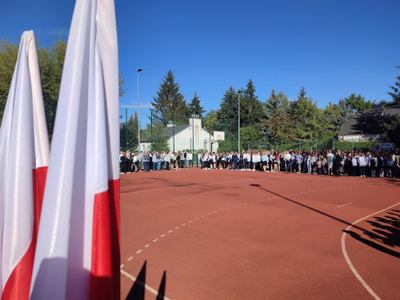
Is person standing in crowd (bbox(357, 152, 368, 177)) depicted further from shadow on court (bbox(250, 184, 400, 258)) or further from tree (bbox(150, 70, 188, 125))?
tree (bbox(150, 70, 188, 125))

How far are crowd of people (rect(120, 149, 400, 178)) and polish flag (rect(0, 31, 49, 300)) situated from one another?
23431 mm

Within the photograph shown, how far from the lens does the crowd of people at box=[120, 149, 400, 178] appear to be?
21.7 meters

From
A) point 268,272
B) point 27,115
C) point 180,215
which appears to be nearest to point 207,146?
point 180,215

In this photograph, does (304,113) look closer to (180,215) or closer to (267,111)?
(267,111)

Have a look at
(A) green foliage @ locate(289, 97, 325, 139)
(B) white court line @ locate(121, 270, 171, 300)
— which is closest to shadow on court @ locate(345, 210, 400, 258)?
(B) white court line @ locate(121, 270, 171, 300)

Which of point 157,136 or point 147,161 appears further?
point 157,136

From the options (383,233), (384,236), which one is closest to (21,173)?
(384,236)

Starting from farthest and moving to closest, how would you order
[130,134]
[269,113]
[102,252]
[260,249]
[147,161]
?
[269,113] → [130,134] → [147,161] → [260,249] → [102,252]

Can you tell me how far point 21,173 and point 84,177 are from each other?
51 centimetres

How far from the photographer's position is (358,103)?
7375cm

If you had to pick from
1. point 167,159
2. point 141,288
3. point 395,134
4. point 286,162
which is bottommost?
point 141,288

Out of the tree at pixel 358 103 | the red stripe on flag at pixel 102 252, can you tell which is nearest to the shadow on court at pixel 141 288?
the red stripe on flag at pixel 102 252

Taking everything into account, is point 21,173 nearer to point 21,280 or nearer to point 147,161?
point 21,280

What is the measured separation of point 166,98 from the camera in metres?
71.6
